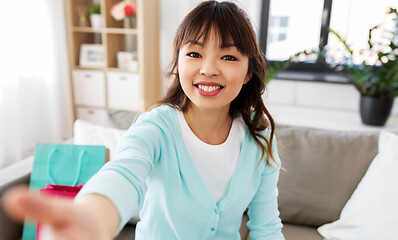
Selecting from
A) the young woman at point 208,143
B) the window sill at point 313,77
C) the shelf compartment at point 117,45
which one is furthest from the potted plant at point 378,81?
the shelf compartment at point 117,45

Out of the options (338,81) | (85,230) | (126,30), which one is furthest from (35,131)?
(85,230)

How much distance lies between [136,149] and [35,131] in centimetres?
287

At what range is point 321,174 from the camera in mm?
1423

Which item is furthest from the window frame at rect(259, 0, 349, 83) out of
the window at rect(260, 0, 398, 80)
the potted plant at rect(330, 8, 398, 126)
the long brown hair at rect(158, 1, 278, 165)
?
the long brown hair at rect(158, 1, 278, 165)

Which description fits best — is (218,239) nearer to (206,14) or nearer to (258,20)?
(206,14)

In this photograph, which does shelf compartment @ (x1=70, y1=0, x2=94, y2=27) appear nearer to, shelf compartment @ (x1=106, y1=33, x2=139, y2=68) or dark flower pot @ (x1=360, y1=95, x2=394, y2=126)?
shelf compartment @ (x1=106, y1=33, x2=139, y2=68)

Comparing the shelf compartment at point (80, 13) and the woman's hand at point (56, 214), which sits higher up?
the shelf compartment at point (80, 13)

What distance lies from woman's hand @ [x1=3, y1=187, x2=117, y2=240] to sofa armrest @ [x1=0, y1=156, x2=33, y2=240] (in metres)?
1.09

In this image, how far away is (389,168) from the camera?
1.28 m

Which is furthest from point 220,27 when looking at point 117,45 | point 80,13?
point 80,13

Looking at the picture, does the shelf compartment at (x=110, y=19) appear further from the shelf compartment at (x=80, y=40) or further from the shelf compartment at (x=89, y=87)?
the shelf compartment at (x=89, y=87)

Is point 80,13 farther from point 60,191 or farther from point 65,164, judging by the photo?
point 60,191

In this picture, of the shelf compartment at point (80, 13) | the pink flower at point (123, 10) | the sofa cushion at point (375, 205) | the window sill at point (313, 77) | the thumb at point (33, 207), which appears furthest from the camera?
the shelf compartment at point (80, 13)

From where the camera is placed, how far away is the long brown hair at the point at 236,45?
2.86ft
